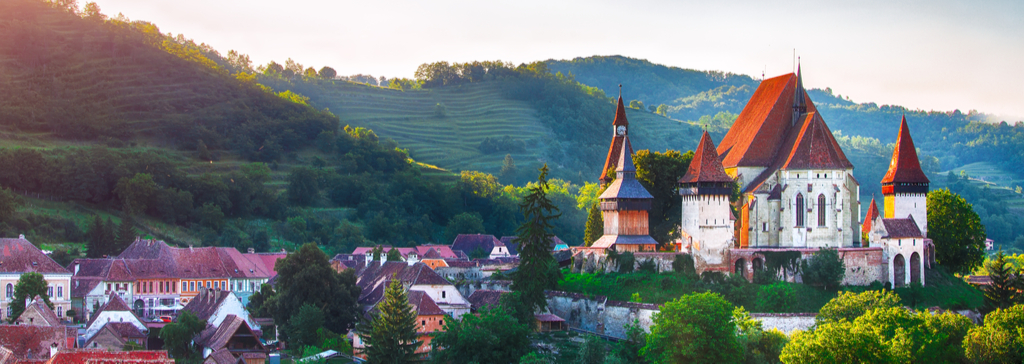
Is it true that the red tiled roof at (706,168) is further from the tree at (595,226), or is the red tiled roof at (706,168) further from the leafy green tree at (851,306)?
the tree at (595,226)

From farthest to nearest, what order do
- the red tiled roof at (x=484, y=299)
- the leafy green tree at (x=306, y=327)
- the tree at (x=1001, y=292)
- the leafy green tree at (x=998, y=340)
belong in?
1. the tree at (x=1001, y=292)
2. the red tiled roof at (x=484, y=299)
3. the leafy green tree at (x=306, y=327)
4. the leafy green tree at (x=998, y=340)

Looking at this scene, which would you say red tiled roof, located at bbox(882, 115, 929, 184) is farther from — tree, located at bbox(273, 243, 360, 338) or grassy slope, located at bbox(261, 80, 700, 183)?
grassy slope, located at bbox(261, 80, 700, 183)

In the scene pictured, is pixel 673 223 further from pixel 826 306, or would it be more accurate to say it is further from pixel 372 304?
pixel 372 304

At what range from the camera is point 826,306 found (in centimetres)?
4700

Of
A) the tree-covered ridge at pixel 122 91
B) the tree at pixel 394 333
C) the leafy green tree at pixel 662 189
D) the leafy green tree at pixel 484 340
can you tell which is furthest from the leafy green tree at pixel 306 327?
the tree-covered ridge at pixel 122 91

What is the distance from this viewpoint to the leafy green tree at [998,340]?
40.4m

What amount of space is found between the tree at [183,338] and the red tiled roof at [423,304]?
33.2 feet

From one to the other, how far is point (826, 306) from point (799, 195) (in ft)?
25.1

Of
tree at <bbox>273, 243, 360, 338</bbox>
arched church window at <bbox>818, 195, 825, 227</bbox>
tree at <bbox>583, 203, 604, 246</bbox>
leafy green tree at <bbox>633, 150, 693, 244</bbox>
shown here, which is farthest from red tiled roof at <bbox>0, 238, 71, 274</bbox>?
arched church window at <bbox>818, 195, 825, 227</bbox>

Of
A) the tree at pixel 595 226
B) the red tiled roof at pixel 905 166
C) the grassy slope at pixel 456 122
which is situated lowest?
the tree at pixel 595 226

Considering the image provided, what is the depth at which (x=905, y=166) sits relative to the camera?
53.9 m

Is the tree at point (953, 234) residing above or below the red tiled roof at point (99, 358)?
above

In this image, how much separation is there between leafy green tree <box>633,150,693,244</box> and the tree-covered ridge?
2120 inches

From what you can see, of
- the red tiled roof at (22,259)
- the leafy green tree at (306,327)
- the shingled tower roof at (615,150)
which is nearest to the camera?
the leafy green tree at (306,327)
